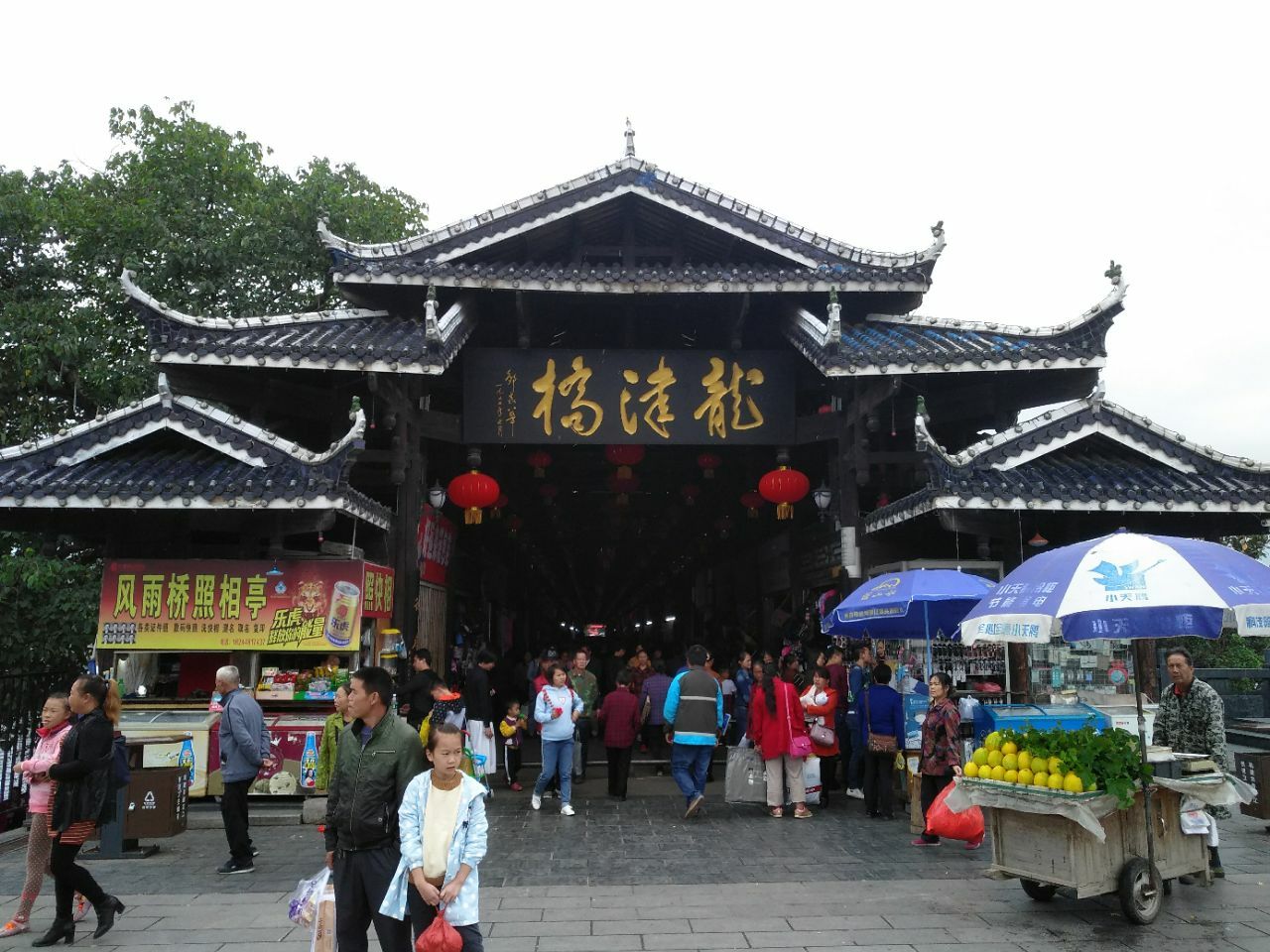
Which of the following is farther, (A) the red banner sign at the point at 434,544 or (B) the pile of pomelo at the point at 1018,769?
(A) the red banner sign at the point at 434,544

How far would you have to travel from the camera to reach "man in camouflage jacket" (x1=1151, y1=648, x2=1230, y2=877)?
738 centimetres

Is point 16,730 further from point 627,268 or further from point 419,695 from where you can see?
point 627,268

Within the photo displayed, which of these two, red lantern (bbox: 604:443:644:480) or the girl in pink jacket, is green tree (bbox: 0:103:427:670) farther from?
the girl in pink jacket

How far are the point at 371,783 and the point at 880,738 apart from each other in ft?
21.9

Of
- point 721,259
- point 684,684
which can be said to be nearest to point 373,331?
point 721,259

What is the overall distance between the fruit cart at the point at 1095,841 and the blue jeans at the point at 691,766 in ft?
12.1

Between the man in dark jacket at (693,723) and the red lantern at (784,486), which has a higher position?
the red lantern at (784,486)

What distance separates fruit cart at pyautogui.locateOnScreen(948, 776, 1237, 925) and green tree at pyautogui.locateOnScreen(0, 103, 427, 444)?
16781mm

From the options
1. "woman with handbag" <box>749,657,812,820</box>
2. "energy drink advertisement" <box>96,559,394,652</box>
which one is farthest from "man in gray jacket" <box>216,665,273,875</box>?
"woman with handbag" <box>749,657,812,820</box>

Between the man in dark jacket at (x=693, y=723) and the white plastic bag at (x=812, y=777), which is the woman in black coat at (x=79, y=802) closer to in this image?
the man in dark jacket at (x=693, y=723)

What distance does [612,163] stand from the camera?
12.8m

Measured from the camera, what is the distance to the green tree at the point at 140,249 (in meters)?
17.8

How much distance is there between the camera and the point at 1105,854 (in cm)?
622

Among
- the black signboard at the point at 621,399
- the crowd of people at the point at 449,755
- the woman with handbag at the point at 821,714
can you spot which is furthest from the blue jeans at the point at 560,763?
the black signboard at the point at 621,399
